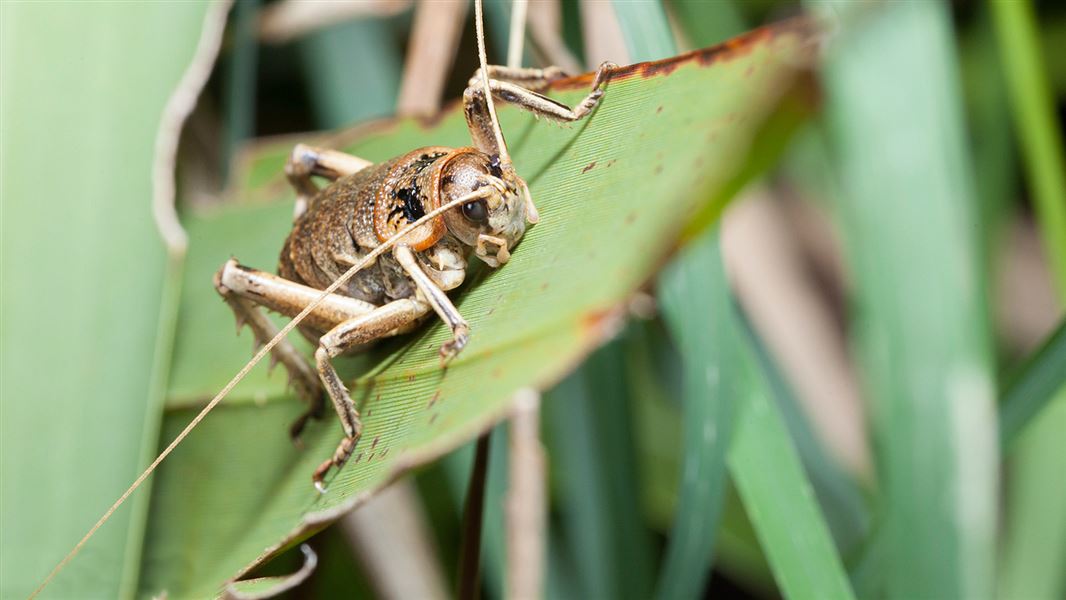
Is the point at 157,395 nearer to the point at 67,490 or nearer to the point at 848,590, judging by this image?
the point at 67,490

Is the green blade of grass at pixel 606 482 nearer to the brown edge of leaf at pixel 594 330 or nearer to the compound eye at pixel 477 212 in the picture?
the compound eye at pixel 477 212

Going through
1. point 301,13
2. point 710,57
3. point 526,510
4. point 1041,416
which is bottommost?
point 1041,416

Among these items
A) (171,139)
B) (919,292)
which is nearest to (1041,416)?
(919,292)

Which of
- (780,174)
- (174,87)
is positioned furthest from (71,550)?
(780,174)

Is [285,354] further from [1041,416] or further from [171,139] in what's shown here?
[1041,416]

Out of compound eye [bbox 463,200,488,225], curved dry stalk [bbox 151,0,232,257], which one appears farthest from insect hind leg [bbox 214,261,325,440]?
compound eye [bbox 463,200,488,225]

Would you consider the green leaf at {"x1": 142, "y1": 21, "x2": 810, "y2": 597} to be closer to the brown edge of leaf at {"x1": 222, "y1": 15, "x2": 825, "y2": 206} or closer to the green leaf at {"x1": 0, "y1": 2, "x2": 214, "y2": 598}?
the brown edge of leaf at {"x1": 222, "y1": 15, "x2": 825, "y2": 206}
